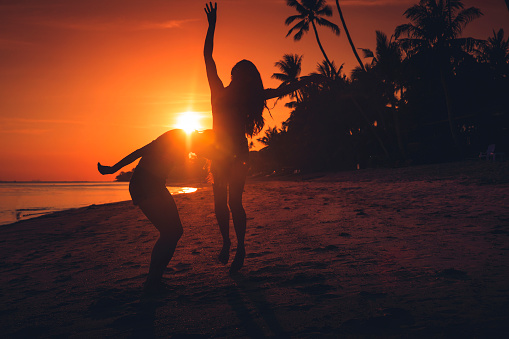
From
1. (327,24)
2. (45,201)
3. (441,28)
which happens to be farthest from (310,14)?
(45,201)

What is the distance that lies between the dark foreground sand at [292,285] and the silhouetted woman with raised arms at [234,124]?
1.49 feet

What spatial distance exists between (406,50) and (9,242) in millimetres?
27879

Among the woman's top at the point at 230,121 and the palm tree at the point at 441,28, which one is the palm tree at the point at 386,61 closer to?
the palm tree at the point at 441,28

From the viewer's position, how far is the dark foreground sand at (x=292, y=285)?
6.81ft

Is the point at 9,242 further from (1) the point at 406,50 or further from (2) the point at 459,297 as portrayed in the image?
(1) the point at 406,50

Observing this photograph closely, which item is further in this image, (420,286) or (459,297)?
(420,286)

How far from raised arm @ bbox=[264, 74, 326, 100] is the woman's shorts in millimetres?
1427

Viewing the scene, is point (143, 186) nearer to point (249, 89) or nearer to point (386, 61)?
point (249, 89)

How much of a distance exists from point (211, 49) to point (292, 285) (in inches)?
92.4

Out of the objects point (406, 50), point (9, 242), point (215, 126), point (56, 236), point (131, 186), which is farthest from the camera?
point (406, 50)

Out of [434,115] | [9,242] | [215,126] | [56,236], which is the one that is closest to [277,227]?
[215,126]

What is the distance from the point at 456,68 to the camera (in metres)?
29.0

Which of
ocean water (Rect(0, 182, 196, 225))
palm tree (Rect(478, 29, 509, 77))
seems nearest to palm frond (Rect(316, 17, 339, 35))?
palm tree (Rect(478, 29, 509, 77))

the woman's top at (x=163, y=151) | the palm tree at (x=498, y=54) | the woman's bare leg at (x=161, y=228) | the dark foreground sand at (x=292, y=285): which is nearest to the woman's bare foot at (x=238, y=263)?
the dark foreground sand at (x=292, y=285)
